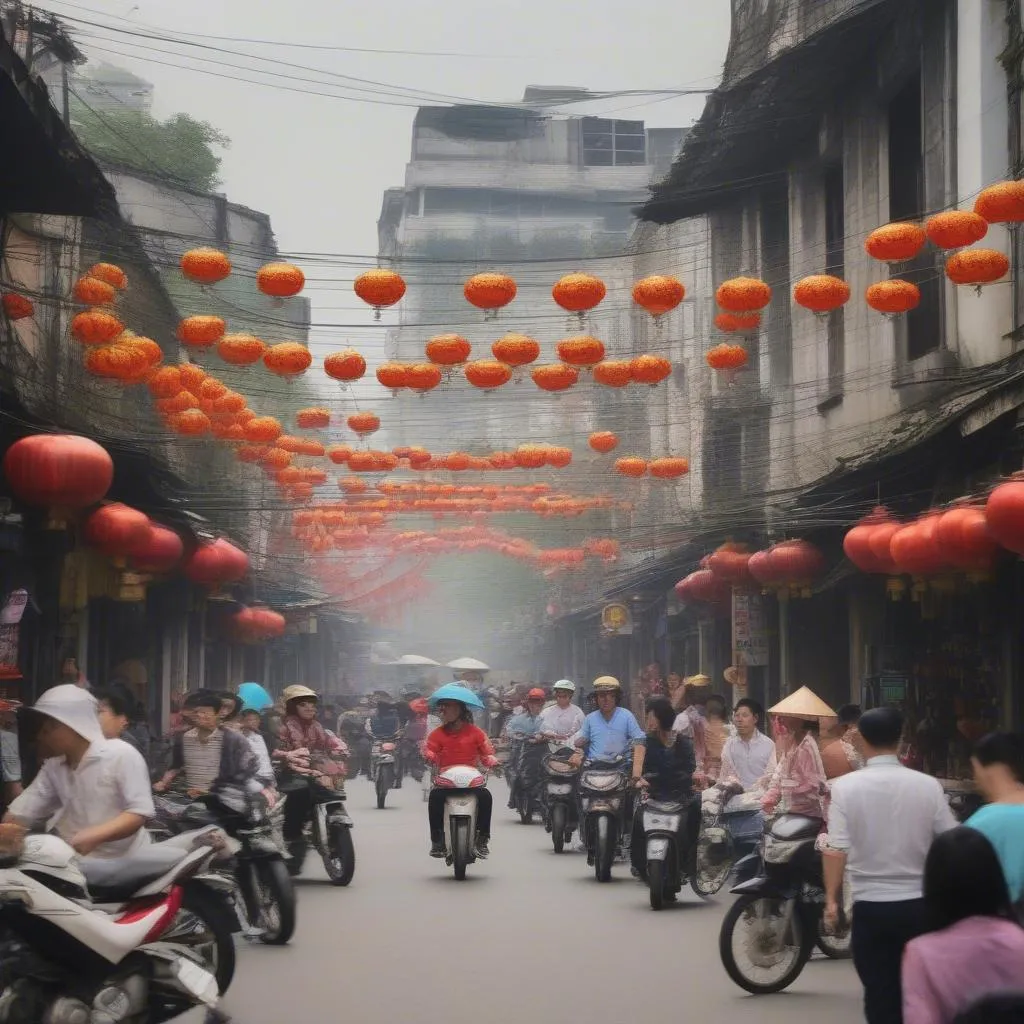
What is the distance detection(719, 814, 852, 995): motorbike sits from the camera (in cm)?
945

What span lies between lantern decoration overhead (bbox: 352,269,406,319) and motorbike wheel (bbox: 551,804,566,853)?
6.44m

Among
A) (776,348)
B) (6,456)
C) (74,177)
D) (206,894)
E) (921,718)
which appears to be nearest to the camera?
(206,894)

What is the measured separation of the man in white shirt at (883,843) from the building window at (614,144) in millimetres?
69168

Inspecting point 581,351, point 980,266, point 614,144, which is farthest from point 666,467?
point 614,144

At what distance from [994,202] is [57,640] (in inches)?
493

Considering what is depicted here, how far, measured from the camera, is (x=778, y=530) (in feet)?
70.6

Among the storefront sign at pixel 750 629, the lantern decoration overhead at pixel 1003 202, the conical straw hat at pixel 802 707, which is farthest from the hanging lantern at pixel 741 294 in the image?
the storefront sign at pixel 750 629

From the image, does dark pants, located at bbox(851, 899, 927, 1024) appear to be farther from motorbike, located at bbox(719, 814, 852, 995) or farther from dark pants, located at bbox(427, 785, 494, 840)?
dark pants, located at bbox(427, 785, 494, 840)

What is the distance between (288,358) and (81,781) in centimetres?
906

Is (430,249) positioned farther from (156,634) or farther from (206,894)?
(206,894)

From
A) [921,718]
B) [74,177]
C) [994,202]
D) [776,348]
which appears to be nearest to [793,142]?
[776,348]

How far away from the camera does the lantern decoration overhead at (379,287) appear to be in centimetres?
1435

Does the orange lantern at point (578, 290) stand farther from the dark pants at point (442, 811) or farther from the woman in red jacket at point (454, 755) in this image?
the dark pants at point (442, 811)

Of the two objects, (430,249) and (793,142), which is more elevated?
(430,249)
